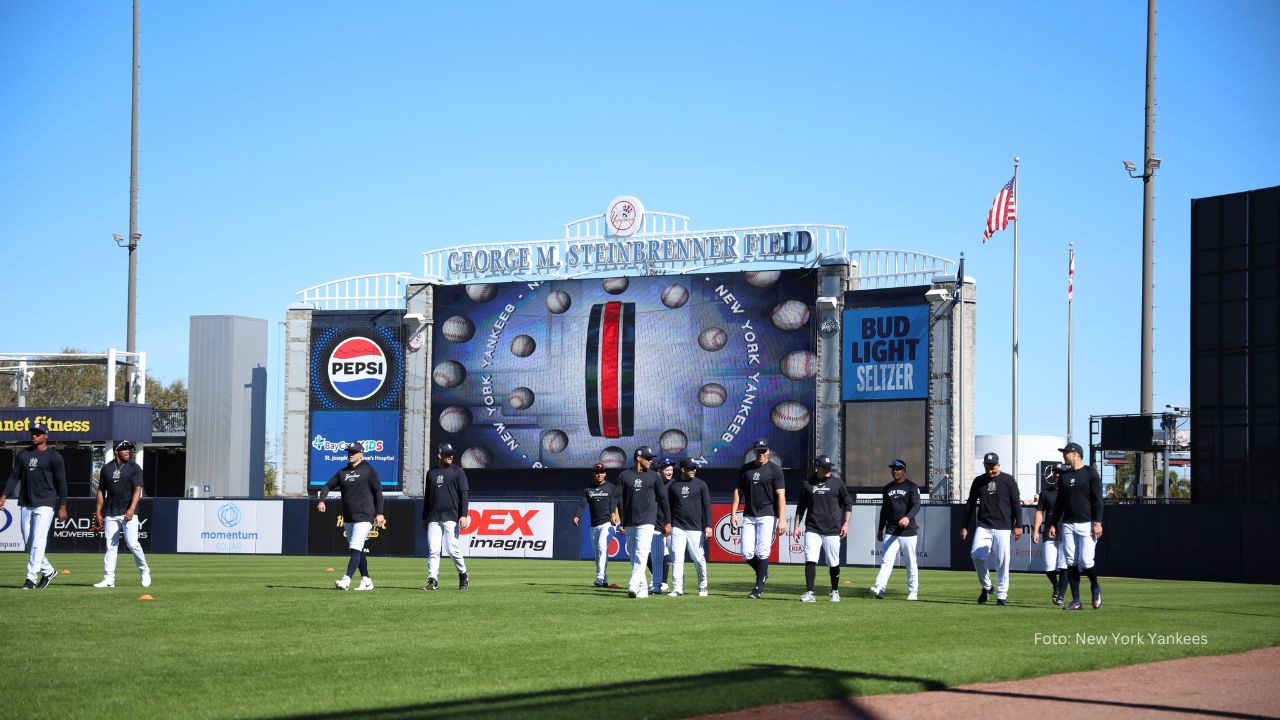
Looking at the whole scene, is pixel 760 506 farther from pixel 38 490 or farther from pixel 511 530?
pixel 511 530

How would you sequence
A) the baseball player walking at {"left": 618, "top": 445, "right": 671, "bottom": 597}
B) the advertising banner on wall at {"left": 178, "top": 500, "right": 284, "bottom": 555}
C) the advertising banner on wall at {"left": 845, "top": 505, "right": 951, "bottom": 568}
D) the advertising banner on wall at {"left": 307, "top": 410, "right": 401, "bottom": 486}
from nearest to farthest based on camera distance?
the baseball player walking at {"left": 618, "top": 445, "right": 671, "bottom": 597} < the advertising banner on wall at {"left": 845, "top": 505, "right": 951, "bottom": 568} < the advertising banner on wall at {"left": 178, "top": 500, "right": 284, "bottom": 555} < the advertising banner on wall at {"left": 307, "top": 410, "right": 401, "bottom": 486}

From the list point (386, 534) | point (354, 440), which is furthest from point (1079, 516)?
point (354, 440)

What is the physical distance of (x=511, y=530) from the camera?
3769cm

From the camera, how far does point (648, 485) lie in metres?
18.8

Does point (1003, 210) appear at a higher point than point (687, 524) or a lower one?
higher

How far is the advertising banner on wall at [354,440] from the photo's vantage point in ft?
150

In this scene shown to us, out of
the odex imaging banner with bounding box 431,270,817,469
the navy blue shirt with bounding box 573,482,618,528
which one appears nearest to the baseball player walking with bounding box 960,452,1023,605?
the navy blue shirt with bounding box 573,482,618,528

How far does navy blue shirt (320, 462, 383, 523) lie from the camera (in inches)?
731

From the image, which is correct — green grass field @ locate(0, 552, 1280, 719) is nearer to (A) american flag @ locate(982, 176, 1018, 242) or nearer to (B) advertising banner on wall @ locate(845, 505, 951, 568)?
(B) advertising banner on wall @ locate(845, 505, 951, 568)

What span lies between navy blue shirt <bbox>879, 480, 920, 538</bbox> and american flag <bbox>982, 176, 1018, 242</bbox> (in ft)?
71.9

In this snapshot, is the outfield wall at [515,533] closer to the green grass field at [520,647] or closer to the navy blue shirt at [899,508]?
the green grass field at [520,647]

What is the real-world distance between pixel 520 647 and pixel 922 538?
24059 millimetres

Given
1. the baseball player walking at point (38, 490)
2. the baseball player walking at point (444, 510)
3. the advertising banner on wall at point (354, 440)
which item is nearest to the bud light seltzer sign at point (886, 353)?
the advertising banner on wall at point (354, 440)

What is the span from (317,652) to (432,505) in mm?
8519
